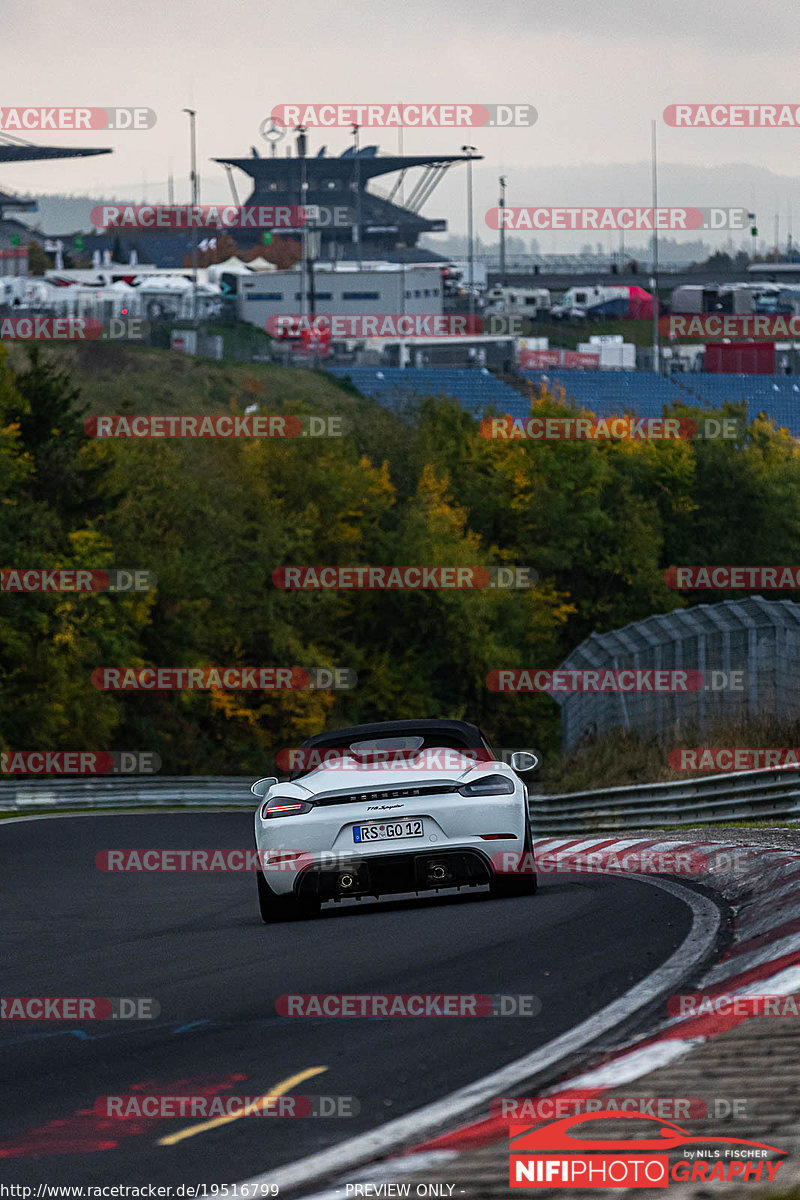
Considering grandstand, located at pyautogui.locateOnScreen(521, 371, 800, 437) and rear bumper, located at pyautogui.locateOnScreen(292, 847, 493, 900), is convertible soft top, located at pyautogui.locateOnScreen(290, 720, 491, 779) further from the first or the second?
grandstand, located at pyautogui.locateOnScreen(521, 371, 800, 437)

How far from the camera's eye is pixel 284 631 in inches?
2306

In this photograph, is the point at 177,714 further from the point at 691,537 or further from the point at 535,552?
the point at 691,537

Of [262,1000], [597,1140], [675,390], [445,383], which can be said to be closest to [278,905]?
[262,1000]

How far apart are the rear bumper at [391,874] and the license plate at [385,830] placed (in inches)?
4.2

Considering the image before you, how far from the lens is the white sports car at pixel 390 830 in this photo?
10.0 metres

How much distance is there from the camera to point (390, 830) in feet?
33.0

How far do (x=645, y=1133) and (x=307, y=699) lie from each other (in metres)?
54.5

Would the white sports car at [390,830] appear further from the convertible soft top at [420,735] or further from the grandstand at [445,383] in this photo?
the grandstand at [445,383]

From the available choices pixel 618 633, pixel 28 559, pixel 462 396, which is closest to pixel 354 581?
pixel 28 559

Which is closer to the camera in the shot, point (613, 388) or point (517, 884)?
point (517, 884)

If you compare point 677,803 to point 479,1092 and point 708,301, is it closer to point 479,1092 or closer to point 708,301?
point 479,1092

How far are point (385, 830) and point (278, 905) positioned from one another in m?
0.92

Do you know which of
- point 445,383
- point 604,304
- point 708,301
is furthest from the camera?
point 604,304

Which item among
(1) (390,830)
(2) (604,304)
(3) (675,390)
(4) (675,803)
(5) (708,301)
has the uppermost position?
(2) (604,304)
